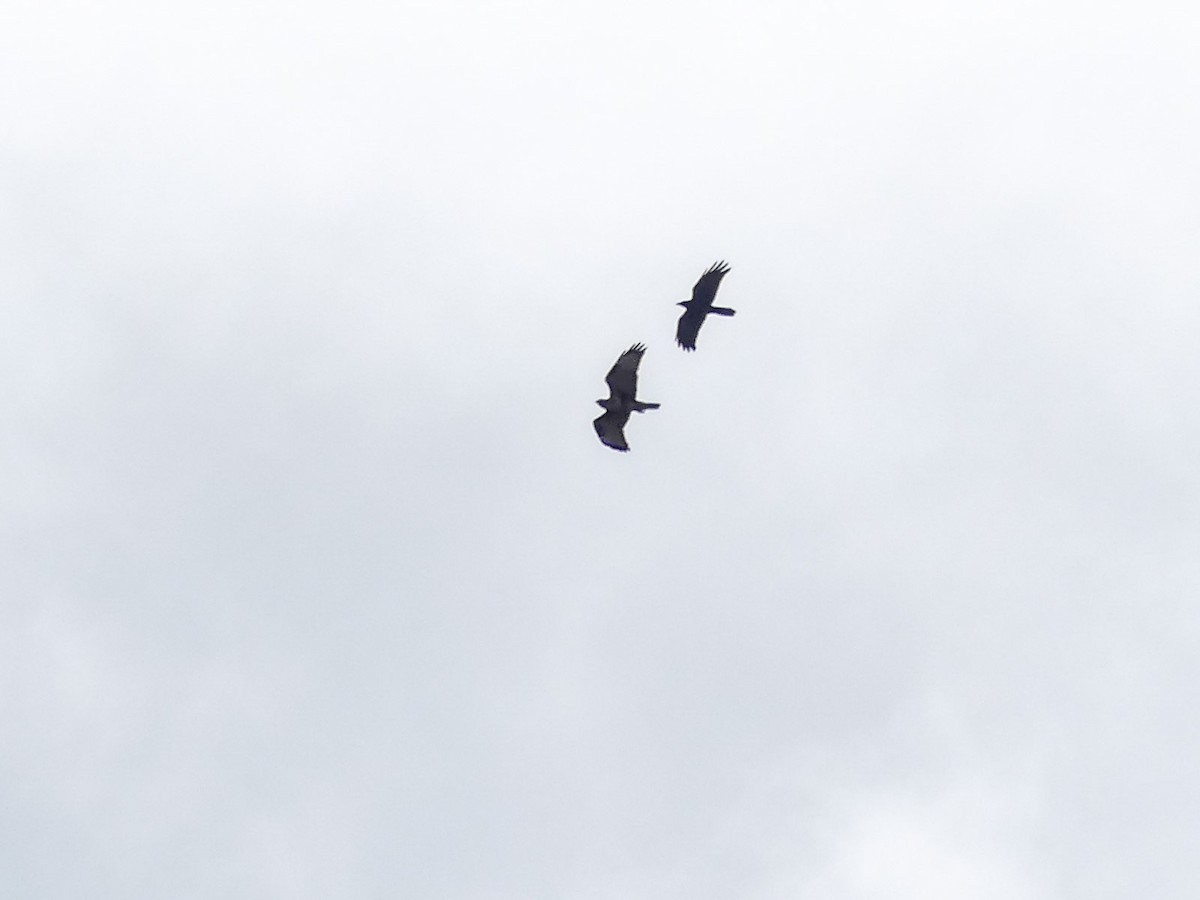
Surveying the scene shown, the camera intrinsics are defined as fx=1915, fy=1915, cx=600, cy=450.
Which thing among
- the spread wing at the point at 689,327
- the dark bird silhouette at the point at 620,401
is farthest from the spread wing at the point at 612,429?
the spread wing at the point at 689,327

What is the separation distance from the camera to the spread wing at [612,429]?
2982 inches

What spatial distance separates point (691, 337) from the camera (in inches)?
3086

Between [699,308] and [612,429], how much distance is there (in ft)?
21.1

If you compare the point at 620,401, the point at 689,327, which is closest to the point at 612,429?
the point at 620,401

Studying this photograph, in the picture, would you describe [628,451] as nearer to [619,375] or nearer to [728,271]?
[619,375]

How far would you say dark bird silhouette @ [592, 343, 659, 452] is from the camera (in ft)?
248

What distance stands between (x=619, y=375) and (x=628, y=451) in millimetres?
3202

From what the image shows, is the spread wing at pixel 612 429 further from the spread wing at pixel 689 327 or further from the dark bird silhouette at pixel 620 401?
the spread wing at pixel 689 327

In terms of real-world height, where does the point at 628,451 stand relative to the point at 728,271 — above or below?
below

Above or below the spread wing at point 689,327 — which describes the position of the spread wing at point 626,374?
below

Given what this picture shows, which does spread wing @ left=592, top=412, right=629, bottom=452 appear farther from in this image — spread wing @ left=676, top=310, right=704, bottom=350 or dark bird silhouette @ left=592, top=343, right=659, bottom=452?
spread wing @ left=676, top=310, right=704, bottom=350

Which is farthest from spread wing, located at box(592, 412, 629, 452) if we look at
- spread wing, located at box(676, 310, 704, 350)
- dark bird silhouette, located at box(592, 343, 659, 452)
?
spread wing, located at box(676, 310, 704, 350)

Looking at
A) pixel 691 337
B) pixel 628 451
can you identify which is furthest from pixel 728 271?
pixel 628 451

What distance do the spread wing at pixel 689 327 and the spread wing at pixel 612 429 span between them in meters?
4.41
